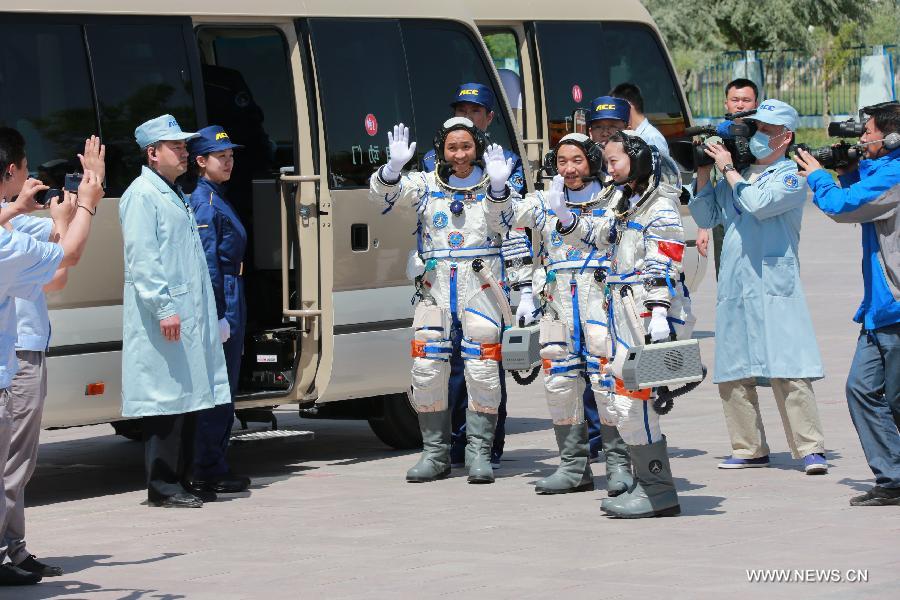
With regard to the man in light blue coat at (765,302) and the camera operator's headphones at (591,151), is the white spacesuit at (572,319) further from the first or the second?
the man in light blue coat at (765,302)

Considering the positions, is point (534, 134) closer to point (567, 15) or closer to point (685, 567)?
point (567, 15)

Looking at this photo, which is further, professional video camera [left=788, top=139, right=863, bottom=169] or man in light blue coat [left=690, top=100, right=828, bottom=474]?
man in light blue coat [left=690, top=100, right=828, bottom=474]

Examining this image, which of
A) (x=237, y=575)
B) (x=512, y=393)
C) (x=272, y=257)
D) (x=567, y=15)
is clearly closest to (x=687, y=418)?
(x=512, y=393)

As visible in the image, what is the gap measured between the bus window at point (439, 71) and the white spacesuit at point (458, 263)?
1.16m

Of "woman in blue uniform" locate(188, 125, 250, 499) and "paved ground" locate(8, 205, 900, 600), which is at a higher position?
"woman in blue uniform" locate(188, 125, 250, 499)

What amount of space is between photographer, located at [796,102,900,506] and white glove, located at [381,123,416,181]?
2291 mm

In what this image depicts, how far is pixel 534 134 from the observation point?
605 inches

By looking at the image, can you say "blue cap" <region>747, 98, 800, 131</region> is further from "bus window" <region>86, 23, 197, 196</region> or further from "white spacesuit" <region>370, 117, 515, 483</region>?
"bus window" <region>86, 23, 197, 196</region>

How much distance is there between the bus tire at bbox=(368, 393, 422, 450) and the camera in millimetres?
11805

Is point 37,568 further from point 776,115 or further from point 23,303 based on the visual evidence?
point 776,115

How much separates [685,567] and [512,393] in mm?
6934

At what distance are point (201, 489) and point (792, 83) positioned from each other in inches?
1668

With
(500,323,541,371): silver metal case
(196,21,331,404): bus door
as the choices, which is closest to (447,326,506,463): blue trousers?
(196,21,331,404): bus door

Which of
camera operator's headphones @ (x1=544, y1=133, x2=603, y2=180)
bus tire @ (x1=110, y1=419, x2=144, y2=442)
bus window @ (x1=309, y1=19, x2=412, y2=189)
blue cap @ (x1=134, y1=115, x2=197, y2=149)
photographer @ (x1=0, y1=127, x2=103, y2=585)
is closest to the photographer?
photographer @ (x1=0, y1=127, x2=103, y2=585)
